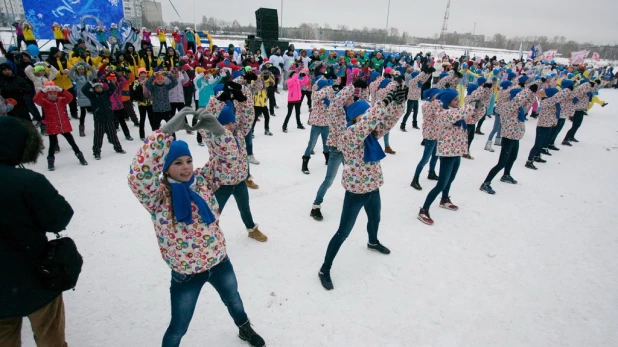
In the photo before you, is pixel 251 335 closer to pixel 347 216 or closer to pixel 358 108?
pixel 347 216

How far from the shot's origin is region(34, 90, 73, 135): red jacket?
5805 mm

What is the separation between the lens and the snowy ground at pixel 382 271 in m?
2.89

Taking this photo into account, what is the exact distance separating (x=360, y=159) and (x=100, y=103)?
625cm

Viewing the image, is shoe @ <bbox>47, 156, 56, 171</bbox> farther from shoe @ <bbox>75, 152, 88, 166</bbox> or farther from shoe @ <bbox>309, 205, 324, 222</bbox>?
shoe @ <bbox>309, 205, 324, 222</bbox>

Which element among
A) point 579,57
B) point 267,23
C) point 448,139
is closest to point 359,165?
point 448,139

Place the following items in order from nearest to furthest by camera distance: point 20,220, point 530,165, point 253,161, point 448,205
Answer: point 20,220 < point 448,205 < point 253,161 < point 530,165

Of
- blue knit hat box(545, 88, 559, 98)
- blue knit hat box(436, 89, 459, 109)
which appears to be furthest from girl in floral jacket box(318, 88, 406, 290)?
blue knit hat box(545, 88, 559, 98)

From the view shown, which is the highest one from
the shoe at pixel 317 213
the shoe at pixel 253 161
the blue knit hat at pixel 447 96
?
the blue knit hat at pixel 447 96

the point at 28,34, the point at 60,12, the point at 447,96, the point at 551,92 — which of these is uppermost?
the point at 60,12

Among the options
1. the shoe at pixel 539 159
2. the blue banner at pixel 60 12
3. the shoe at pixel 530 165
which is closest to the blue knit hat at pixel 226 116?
the shoe at pixel 530 165

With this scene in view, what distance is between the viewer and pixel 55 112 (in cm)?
591

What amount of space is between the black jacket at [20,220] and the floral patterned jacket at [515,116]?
21.7 feet

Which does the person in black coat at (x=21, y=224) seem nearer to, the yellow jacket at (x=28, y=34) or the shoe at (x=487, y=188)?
the shoe at (x=487, y=188)

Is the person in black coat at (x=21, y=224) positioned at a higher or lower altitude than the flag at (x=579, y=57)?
lower
